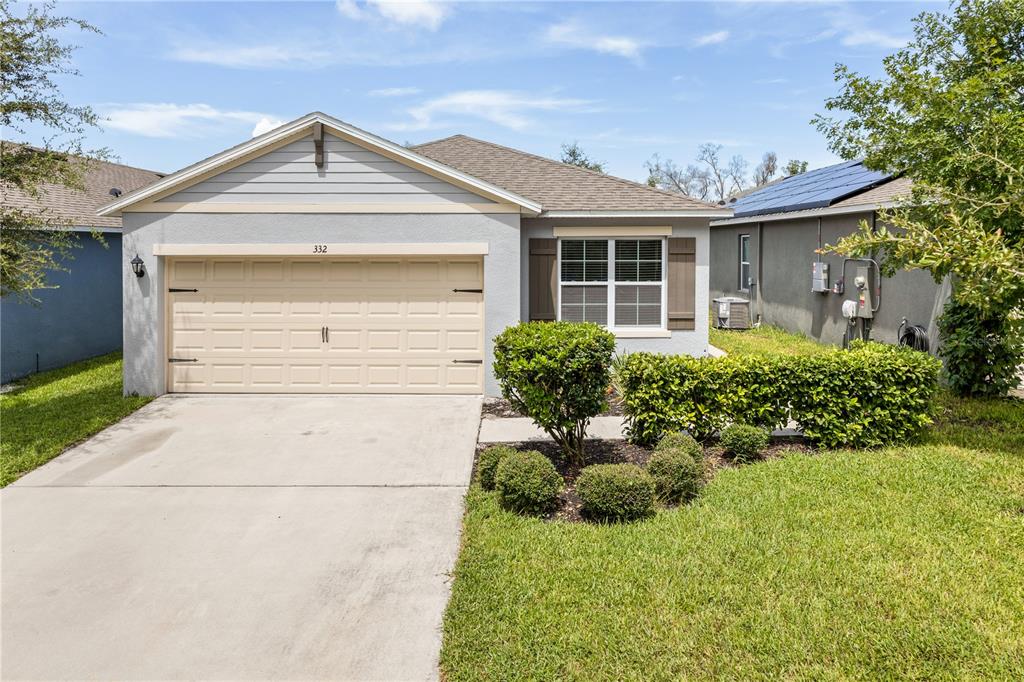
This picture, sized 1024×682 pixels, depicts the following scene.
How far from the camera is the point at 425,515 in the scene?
6.21m

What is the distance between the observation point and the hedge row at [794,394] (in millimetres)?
7742

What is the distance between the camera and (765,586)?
4.63 meters

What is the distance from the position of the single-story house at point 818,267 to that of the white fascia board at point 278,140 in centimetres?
602

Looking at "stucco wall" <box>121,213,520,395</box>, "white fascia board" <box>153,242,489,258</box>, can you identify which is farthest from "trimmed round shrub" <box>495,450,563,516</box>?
"white fascia board" <box>153,242,489,258</box>

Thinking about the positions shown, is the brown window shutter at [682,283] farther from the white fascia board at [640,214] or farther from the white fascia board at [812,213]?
the white fascia board at [812,213]

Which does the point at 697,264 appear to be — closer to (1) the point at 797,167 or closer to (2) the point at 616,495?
(2) the point at 616,495

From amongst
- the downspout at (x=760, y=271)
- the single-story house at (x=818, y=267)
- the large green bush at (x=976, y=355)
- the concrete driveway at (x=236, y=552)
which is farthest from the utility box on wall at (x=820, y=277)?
the concrete driveway at (x=236, y=552)

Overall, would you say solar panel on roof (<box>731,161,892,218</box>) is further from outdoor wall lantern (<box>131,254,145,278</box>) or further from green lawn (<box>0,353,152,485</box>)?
green lawn (<box>0,353,152,485</box>)

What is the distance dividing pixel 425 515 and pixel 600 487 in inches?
60.4

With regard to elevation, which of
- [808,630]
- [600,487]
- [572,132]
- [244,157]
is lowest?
[808,630]

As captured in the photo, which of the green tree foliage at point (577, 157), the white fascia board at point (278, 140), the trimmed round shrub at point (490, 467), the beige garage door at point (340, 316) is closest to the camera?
the trimmed round shrub at point (490, 467)

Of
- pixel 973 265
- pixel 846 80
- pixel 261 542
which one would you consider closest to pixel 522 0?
pixel 846 80

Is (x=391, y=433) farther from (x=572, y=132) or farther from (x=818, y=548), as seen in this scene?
(x=572, y=132)

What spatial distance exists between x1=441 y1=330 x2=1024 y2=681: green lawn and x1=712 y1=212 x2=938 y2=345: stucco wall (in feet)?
22.4
